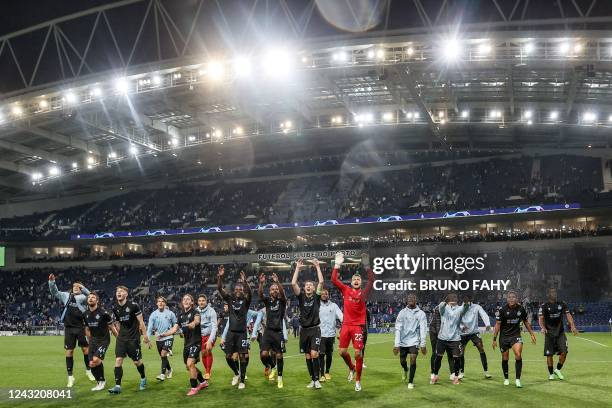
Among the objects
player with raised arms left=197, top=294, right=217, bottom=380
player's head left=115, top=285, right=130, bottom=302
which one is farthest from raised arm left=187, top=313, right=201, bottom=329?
player's head left=115, top=285, right=130, bottom=302

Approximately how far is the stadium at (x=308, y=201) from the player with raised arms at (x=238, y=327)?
2.0 inches

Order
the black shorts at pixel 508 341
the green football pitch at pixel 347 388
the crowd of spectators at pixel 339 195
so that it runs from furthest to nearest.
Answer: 1. the crowd of spectators at pixel 339 195
2. the black shorts at pixel 508 341
3. the green football pitch at pixel 347 388

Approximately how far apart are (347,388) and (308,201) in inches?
1862

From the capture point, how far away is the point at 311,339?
12828mm

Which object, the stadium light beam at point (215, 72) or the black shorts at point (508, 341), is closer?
the black shorts at point (508, 341)

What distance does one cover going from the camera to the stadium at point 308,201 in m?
13.3

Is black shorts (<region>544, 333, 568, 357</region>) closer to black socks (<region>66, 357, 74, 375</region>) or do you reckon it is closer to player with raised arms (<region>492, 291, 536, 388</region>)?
player with raised arms (<region>492, 291, 536, 388</region>)

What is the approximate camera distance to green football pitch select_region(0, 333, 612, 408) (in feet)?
37.4

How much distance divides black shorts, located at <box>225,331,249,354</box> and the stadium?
34mm

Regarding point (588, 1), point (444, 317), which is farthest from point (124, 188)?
point (444, 317)

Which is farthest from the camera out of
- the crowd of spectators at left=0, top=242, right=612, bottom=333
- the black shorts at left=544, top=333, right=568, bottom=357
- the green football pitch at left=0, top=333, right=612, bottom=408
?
the crowd of spectators at left=0, top=242, right=612, bottom=333

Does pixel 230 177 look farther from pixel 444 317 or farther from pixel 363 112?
pixel 444 317

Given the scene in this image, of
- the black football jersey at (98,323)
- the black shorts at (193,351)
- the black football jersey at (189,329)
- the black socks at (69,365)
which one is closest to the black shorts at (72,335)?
the black socks at (69,365)

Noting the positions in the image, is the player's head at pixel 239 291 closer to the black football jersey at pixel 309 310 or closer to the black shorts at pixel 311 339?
the black football jersey at pixel 309 310
